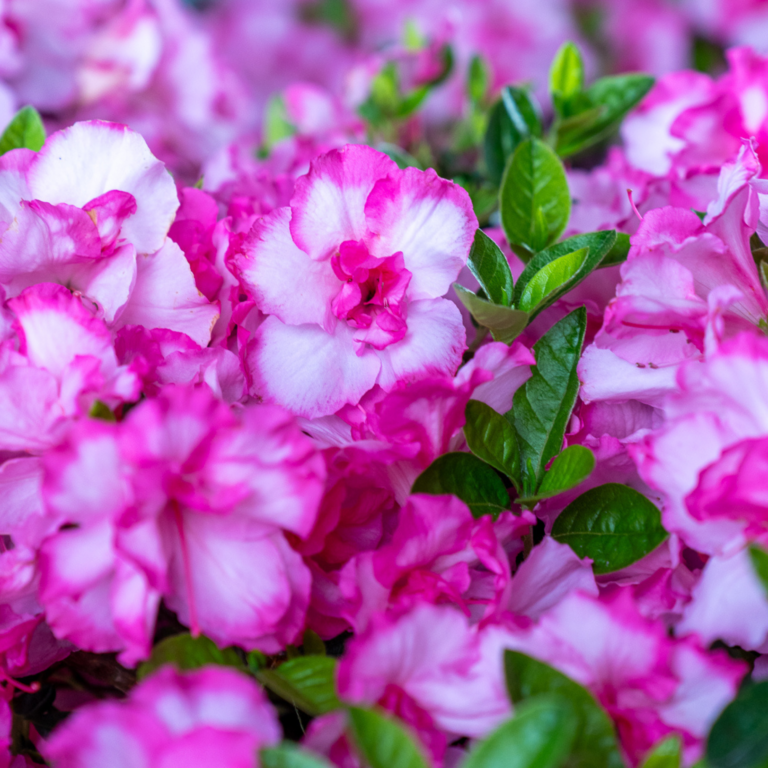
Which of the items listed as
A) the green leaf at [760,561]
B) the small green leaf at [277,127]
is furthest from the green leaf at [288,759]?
the small green leaf at [277,127]

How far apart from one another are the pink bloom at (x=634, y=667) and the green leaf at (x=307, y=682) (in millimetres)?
86

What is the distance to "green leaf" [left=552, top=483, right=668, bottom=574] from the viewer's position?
1.80 feet

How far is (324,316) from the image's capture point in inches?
24.0

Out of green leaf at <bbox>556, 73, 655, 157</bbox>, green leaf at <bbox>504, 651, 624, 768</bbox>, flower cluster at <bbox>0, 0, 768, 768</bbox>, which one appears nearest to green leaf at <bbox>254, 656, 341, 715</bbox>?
flower cluster at <bbox>0, 0, 768, 768</bbox>

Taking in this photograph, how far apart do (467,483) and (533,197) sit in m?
0.29

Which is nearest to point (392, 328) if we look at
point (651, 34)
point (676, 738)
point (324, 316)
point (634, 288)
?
point (324, 316)

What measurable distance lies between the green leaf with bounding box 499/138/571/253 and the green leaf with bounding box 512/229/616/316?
0.25 ft

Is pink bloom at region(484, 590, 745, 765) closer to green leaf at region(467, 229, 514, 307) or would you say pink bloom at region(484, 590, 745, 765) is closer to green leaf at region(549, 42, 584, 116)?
green leaf at region(467, 229, 514, 307)

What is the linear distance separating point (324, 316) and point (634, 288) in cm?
20

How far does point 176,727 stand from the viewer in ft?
1.30

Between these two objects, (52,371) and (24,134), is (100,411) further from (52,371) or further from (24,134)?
(24,134)

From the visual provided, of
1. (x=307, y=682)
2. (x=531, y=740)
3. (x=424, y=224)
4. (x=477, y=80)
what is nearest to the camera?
(x=531, y=740)

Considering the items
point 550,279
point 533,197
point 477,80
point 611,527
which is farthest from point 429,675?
point 477,80

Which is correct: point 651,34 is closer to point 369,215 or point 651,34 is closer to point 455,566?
point 369,215
